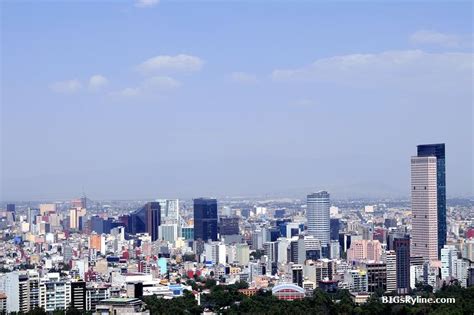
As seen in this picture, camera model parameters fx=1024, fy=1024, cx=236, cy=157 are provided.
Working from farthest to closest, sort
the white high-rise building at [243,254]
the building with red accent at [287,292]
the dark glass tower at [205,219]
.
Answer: the dark glass tower at [205,219], the white high-rise building at [243,254], the building with red accent at [287,292]

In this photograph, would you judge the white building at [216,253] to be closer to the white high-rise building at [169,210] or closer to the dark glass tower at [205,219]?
the dark glass tower at [205,219]

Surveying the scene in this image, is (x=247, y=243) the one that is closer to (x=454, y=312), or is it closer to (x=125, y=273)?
(x=125, y=273)

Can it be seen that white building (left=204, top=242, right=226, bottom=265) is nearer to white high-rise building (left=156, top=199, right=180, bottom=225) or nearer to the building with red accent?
white high-rise building (left=156, top=199, right=180, bottom=225)

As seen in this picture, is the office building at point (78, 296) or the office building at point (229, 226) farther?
the office building at point (229, 226)

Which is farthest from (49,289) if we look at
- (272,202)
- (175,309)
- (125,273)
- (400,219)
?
(272,202)

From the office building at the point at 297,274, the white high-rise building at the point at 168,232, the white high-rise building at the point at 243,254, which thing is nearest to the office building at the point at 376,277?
the office building at the point at 297,274

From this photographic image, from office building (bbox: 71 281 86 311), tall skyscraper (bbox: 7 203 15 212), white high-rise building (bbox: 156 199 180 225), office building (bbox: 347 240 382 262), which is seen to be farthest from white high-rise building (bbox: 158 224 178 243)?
office building (bbox: 71 281 86 311)
